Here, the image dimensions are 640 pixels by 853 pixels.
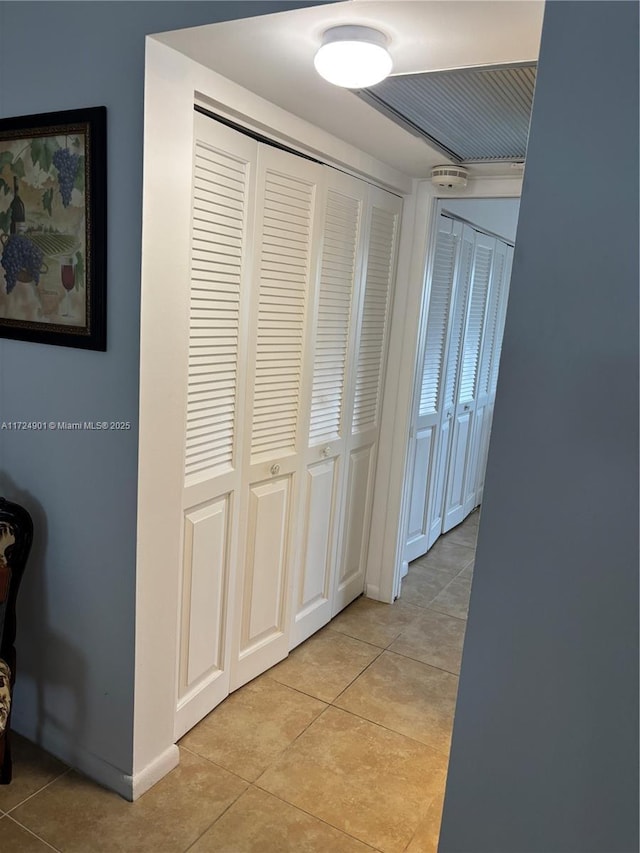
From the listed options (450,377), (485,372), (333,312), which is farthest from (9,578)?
(485,372)

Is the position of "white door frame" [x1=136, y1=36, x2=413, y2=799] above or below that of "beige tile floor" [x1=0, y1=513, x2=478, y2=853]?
above

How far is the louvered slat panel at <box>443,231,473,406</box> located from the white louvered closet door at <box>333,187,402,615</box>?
75cm

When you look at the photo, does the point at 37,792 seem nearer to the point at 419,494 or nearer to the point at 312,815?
the point at 312,815

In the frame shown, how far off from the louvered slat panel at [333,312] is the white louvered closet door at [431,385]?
57 centimetres

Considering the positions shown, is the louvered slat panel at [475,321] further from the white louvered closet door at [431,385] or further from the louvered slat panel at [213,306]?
the louvered slat panel at [213,306]

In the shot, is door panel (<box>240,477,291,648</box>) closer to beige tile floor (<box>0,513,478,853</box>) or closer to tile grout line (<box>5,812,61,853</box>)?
beige tile floor (<box>0,513,478,853</box>)

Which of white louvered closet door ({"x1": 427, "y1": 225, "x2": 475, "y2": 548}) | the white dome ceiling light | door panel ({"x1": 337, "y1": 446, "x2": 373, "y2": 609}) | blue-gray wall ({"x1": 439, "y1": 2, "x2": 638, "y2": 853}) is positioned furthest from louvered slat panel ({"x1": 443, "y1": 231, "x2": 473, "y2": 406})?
blue-gray wall ({"x1": 439, "y1": 2, "x2": 638, "y2": 853})

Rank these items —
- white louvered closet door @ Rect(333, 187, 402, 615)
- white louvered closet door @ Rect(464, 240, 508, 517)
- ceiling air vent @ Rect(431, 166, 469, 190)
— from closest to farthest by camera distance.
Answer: ceiling air vent @ Rect(431, 166, 469, 190), white louvered closet door @ Rect(333, 187, 402, 615), white louvered closet door @ Rect(464, 240, 508, 517)

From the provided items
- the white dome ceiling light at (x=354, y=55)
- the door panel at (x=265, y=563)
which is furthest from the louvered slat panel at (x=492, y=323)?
the white dome ceiling light at (x=354, y=55)

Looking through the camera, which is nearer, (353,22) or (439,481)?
(353,22)

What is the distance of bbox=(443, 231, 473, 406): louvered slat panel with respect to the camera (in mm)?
3639

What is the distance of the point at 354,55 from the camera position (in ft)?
4.81

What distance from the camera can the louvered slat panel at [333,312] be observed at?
250 centimetres

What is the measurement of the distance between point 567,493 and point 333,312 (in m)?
1.71
